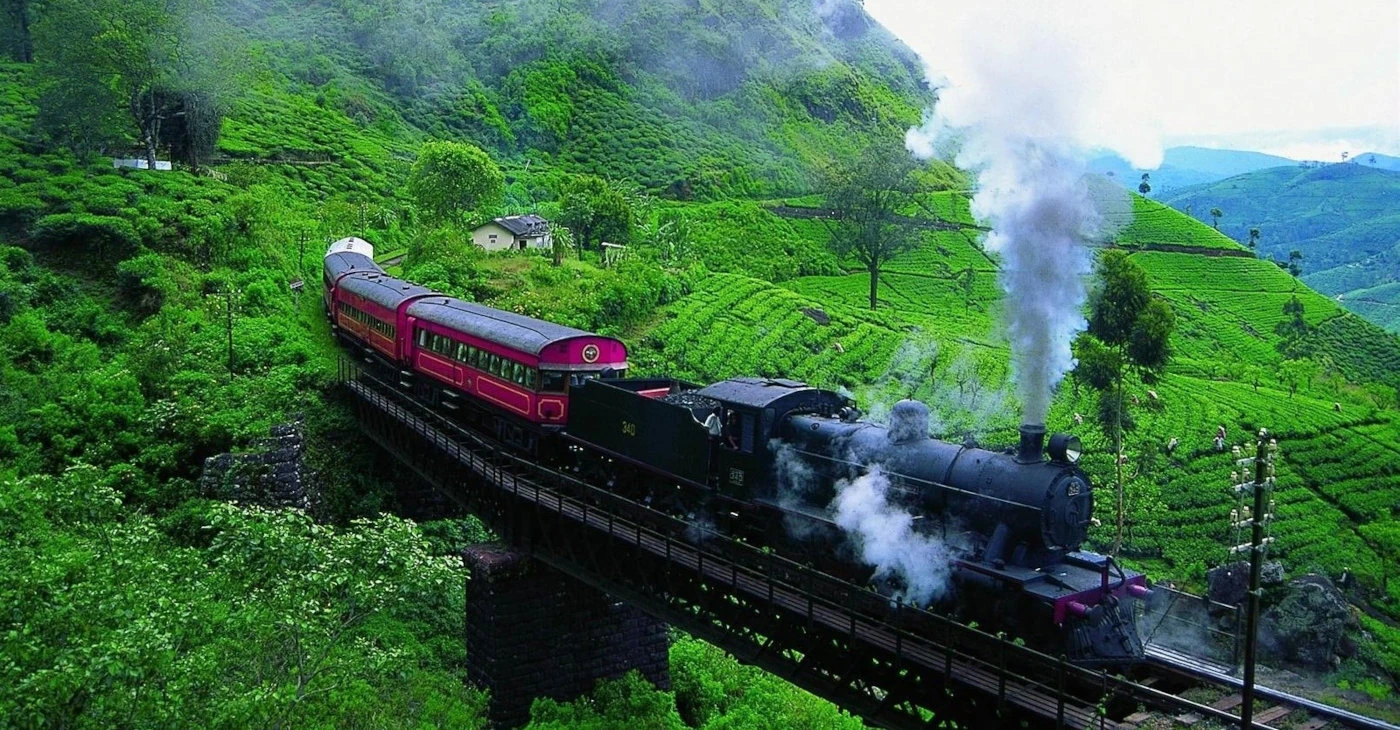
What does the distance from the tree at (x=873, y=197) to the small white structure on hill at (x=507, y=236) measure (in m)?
14.2

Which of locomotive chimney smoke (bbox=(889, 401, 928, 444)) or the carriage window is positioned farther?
the carriage window

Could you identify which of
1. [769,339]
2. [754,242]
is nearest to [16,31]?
[754,242]

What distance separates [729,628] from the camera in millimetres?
15156

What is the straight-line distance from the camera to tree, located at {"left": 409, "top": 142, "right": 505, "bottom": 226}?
45.6 m

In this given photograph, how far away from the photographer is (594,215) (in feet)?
163

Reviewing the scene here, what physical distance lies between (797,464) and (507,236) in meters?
32.8

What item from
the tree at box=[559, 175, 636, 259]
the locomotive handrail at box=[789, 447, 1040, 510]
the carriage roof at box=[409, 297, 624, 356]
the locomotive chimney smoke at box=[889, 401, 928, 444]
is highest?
the tree at box=[559, 175, 636, 259]

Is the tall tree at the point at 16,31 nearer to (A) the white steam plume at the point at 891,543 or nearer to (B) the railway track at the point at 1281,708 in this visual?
(A) the white steam plume at the point at 891,543

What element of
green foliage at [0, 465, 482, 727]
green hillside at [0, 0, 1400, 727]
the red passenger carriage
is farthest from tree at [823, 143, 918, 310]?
green foliage at [0, 465, 482, 727]

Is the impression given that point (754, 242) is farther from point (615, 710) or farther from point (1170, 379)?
point (615, 710)

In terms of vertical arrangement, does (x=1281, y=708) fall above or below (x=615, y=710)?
above

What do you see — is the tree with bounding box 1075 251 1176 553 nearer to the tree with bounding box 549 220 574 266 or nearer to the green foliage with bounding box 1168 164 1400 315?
the tree with bounding box 549 220 574 266

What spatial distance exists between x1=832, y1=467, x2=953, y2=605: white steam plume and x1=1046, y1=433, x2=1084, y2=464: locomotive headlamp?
1.95 meters

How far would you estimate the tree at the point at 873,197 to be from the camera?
4669cm
